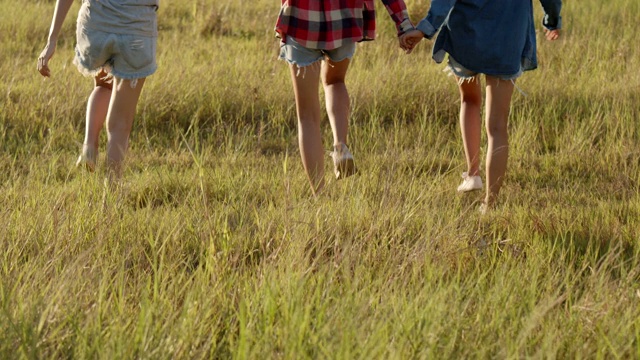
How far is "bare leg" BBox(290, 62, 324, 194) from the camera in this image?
4117 millimetres

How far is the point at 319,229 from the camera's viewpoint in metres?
3.43

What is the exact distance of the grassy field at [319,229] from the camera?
8.38 ft

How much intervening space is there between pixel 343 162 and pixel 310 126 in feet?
0.70

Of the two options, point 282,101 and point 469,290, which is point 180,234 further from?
point 282,101

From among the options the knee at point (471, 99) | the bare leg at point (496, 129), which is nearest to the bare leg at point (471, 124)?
the knee at point (471, 99)

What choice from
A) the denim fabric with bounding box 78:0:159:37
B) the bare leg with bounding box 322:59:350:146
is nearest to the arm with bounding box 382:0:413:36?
the bare leg with bounding box 322:59:350:146

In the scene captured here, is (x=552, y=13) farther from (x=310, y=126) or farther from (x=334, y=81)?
(x=310, y=126)

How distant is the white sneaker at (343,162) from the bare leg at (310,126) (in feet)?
0.28

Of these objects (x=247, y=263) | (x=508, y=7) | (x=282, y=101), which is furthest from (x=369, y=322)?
(x=282, y=101)

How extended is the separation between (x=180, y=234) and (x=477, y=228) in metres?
1.12

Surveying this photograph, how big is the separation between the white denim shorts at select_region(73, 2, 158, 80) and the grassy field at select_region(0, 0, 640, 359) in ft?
1.55

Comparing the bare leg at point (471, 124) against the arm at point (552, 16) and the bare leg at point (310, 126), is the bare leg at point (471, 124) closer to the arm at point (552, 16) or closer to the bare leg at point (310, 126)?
the arm at point (552, 16)

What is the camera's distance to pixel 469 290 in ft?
9.65

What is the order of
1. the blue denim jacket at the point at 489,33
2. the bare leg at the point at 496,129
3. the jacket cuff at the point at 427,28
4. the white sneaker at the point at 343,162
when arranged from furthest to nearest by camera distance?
the white sneaker at the point at 343,162
the bare leg at the point at 496,129
the blue denim jacket at the point at 489,33
the jacket cuff at the point at 427,28
